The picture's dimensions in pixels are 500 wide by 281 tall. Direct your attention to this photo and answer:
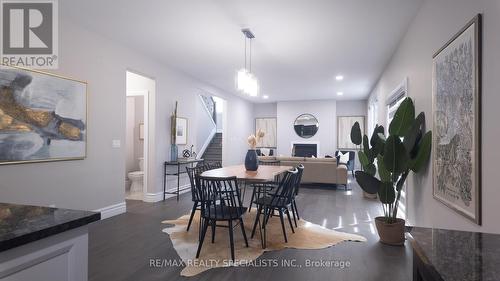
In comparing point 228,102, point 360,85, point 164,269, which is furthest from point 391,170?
point 228,102

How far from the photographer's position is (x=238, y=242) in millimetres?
3164

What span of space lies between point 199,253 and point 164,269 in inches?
15.8

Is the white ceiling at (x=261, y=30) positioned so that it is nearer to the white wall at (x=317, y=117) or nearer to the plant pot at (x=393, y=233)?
the plant pot at (x=393, y=233)

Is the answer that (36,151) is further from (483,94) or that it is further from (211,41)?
(483,94)

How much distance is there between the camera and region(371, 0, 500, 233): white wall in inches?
63.5

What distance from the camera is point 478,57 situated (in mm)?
1768

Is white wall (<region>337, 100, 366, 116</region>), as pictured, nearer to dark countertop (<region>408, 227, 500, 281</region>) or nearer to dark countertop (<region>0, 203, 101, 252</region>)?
dark countertop (<region>408, 227, 500, 281</region>)

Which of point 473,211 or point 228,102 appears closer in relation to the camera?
point 473,211

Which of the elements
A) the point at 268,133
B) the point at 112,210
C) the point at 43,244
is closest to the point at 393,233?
the point at 43,244

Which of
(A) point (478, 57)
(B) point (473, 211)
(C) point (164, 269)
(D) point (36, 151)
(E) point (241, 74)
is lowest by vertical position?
(C) point (164, 269)

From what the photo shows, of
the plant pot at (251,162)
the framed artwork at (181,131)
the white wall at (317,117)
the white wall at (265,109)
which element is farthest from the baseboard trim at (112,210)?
the white wall at (265,109)

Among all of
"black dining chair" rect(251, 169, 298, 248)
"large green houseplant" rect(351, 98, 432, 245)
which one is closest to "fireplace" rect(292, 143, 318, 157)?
"large green houseplant" rect(351, 98, 432, 245)

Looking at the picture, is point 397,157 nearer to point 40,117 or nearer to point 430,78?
point 430,78

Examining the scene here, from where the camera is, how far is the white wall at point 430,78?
1612 millimetres
